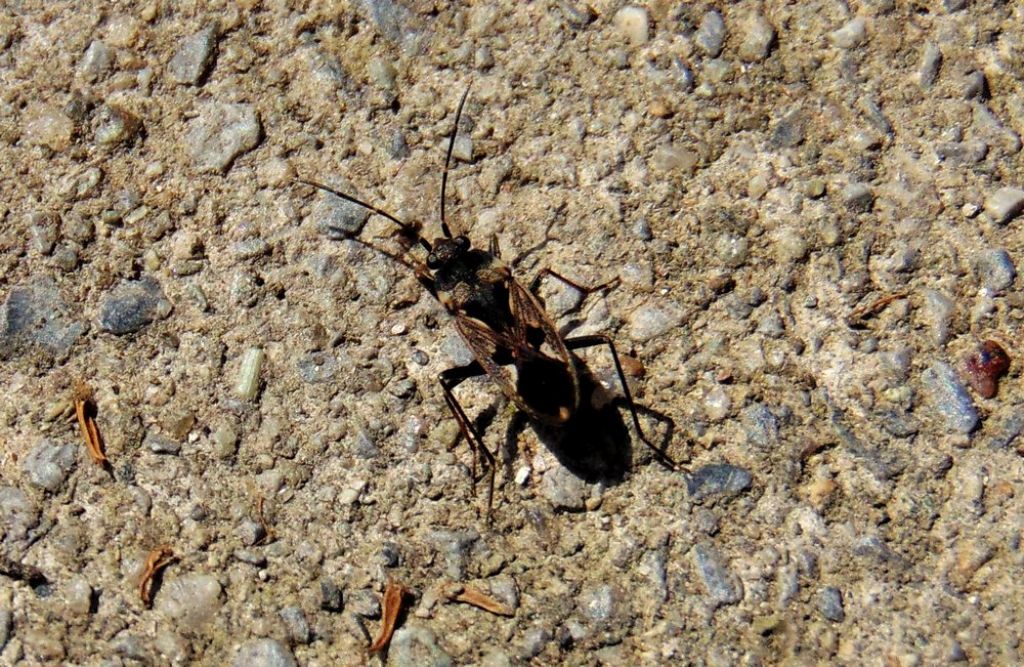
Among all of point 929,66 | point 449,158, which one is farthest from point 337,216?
point 929,66

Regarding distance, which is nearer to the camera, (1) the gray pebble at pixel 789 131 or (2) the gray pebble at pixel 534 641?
(2) the gray pebble at pixel 534 641

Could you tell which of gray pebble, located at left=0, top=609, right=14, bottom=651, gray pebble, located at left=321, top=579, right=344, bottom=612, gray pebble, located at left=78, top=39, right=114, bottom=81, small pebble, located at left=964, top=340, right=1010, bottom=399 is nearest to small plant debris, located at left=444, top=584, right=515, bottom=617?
gray pebble, located at left=321, top=579, right=344, bottom=612

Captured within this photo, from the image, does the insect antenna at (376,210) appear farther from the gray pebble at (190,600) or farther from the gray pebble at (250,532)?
the gray pebble at (190,600)

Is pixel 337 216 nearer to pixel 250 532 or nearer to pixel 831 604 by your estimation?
pixel 250 532

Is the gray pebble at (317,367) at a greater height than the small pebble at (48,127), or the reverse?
the small pebble at (48,127)

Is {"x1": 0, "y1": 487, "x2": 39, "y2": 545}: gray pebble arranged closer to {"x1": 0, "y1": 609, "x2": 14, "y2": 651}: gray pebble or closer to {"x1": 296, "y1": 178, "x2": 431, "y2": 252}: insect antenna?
{"x1": 0, "y1": 609, "x2": 14, "y2": 651}: gray pebble

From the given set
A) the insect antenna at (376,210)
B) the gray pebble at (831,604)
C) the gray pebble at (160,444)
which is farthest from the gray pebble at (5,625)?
the gray pebble at (831,604)

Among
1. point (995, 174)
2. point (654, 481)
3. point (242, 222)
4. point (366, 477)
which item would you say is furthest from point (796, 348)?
point (242, 222)
